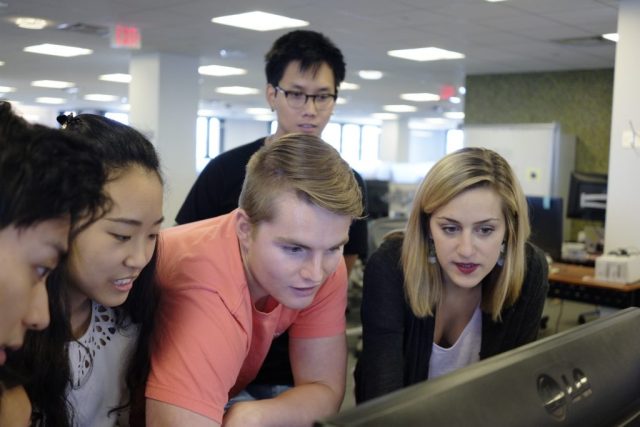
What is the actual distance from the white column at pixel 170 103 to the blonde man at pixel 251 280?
24.8 feet

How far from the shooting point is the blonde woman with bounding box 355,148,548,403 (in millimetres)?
1478

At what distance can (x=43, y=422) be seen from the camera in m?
1.06

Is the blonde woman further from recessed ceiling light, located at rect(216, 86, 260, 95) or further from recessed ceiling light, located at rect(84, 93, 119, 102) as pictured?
recessed ceiling light, located at rect(84, 93, 119, 102)

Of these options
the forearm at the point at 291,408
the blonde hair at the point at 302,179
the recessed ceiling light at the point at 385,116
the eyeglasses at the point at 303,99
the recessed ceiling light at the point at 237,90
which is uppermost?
the recessed ceiling light at the point at 385,116

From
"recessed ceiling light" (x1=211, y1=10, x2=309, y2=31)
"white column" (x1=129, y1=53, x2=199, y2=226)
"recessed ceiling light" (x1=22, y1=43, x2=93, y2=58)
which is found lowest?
"white column" (x1=129, y1=53, x2=199, y2=226)

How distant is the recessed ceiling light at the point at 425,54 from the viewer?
765 cm

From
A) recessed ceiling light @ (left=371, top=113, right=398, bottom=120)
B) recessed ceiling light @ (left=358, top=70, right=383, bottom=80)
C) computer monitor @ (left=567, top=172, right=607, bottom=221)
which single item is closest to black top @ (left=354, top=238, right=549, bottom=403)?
computer monitor @ (left=567, top=172, right=607, bottom=221)

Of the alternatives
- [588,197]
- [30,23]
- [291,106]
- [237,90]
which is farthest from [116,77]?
[291,106]

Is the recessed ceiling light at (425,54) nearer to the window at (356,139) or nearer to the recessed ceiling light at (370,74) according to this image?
the recessed ceiling light at (370,74)

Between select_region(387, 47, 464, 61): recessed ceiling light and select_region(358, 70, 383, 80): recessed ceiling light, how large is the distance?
1.40m

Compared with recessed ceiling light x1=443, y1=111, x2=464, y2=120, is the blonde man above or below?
below

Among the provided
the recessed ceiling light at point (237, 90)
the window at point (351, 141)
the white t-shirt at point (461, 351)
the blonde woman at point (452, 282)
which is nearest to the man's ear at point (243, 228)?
the blonde woman at point (452, 282)

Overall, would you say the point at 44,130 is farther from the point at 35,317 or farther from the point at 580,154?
the point at 580,154

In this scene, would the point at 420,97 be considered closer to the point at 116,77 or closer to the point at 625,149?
the point at 116,77
